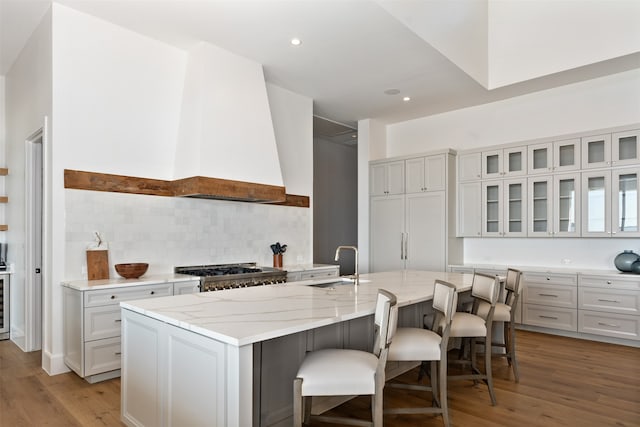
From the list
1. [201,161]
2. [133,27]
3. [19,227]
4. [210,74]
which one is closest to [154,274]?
[201,161]

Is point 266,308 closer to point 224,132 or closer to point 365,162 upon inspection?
point 224,132

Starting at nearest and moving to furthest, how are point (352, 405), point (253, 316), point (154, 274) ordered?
point (253, 316) < point (352, 405) < point (154, 274)

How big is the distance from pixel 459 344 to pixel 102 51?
4.52 m

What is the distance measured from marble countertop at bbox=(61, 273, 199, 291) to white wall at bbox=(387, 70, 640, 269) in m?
4.24

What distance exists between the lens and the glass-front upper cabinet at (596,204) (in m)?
4.61

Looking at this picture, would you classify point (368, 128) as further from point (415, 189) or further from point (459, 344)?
point (459, 344)

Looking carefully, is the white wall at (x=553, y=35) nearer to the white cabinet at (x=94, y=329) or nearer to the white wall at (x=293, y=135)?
the white wall at (x=293, y=135)

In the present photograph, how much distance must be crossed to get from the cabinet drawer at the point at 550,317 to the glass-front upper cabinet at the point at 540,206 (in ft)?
3.01

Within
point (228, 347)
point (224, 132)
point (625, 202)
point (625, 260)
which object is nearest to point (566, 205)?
point (625, 202)

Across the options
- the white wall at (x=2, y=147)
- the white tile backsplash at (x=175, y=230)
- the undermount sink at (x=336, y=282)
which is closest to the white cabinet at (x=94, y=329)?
the white tile backsplash at (x=175, y=230)

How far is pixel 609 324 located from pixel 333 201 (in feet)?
16.6

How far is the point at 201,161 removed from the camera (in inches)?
159

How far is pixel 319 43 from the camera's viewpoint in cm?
408

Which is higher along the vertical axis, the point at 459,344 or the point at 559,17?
the point at 559,17
